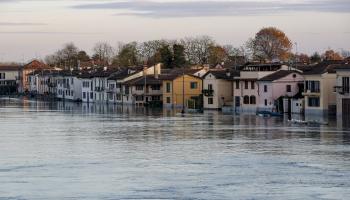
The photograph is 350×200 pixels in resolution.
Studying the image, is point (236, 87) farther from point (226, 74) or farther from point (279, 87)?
point (279, 87)

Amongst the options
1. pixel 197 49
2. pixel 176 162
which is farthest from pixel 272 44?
pixel 176 162

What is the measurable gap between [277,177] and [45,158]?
7.61 meters

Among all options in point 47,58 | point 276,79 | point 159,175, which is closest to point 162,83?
point 276,79

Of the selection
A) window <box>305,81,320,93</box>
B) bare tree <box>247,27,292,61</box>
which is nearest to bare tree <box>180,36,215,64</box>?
bare tree <box>247,27,292,61</box>

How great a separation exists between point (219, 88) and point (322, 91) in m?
11.3

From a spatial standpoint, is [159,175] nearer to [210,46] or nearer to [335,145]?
[335,145]

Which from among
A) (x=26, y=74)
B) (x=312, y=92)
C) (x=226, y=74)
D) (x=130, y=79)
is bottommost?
(x=312, y=92)

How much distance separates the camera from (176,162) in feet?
79.1

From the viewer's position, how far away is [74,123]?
4384 cm

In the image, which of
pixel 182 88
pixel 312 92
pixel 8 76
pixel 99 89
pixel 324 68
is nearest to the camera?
pixel 312 92

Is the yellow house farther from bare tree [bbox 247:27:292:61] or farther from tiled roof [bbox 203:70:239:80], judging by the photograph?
bare tree [bbox 247:27:292:61]

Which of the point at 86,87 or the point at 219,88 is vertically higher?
the point at 86,87

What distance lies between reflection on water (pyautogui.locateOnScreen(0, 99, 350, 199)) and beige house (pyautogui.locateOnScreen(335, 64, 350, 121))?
7.75 meters

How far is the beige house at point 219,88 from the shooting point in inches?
2303
